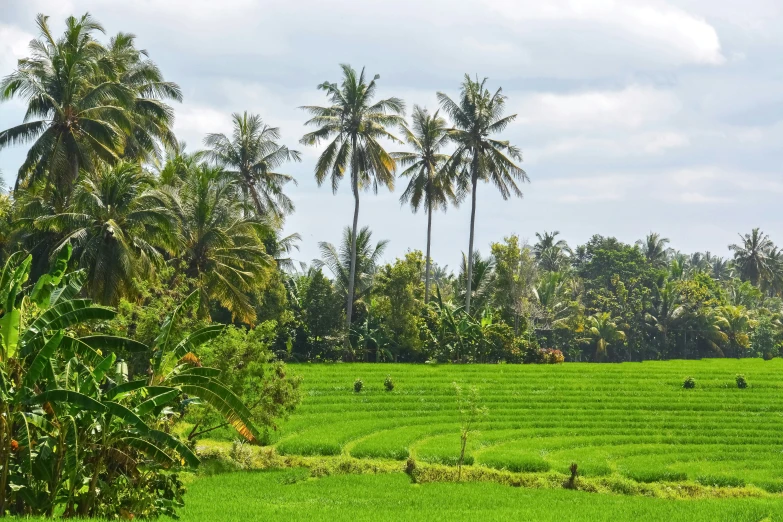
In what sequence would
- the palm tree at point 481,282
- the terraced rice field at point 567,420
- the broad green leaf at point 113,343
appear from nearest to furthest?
the broad green leaf at point 113,343 < the terraced rice field at point 567,420 < the palm tree at point 481,282

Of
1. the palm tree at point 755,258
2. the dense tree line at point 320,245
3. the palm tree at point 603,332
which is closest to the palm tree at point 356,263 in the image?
the dense tree line at point 320,245

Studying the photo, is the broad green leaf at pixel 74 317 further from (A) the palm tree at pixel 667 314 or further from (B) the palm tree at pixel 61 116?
(A) the palm tree at pixel 667 314

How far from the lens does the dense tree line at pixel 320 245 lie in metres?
30.7

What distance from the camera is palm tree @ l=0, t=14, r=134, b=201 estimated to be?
31.7 metres

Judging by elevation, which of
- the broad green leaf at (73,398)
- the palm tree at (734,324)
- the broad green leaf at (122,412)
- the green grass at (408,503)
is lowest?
the green grass at (408,503)

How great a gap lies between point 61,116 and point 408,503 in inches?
869

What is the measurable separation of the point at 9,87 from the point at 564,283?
5425 cm

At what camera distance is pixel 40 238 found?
3050cm

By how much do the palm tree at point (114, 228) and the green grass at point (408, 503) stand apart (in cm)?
908

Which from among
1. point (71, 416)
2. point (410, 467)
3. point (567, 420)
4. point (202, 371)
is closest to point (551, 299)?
point (567, 420)

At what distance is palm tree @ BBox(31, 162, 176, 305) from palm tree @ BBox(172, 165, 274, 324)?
3.75 metres

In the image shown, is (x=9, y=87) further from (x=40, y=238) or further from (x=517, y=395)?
(x=517, y=395)

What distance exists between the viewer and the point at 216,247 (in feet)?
124

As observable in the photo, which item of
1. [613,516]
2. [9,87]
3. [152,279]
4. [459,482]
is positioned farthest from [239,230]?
[613,516]
